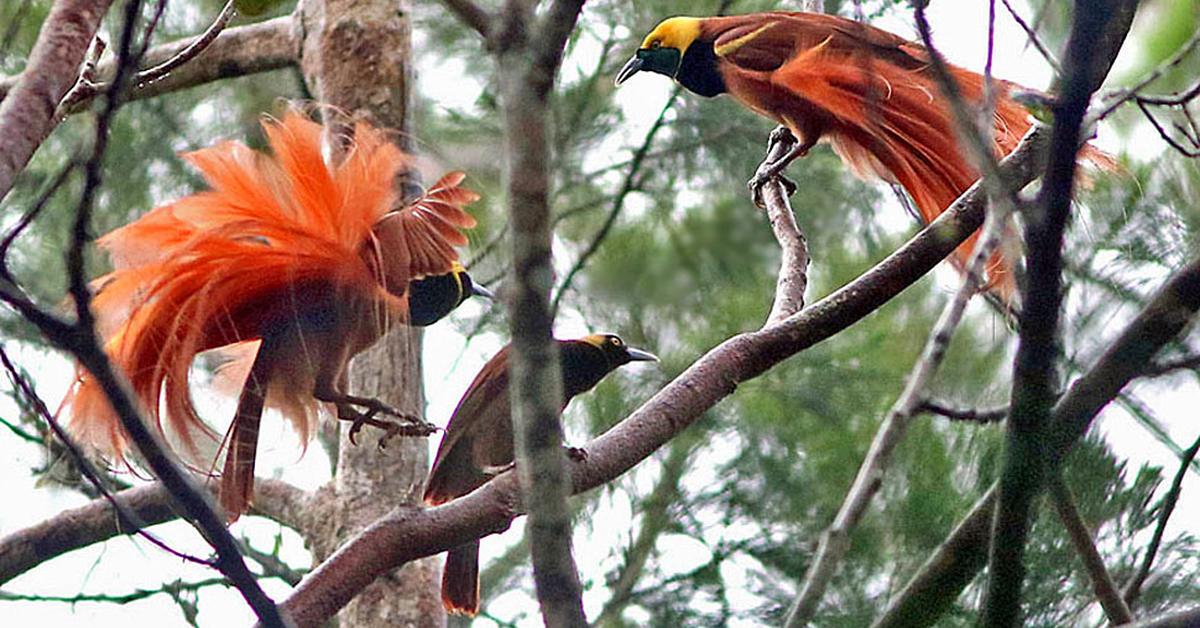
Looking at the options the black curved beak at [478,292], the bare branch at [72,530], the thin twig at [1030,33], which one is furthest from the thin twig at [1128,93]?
the bare branch at [72,530]

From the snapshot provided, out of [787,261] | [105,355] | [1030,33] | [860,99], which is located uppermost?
[860,99]

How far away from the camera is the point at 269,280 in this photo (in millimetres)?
1992

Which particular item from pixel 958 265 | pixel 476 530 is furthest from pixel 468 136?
pixel 476 530

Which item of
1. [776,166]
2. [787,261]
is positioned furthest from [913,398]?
[776,166]

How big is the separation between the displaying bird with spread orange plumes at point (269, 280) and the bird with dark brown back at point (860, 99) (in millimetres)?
607

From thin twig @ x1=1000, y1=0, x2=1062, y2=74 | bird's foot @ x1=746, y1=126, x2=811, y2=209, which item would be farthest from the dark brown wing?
thin twig @ x1=1000, y1=0, x2=1062, y2=74

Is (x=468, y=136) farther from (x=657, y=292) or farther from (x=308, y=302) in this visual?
(x=308, y=302)

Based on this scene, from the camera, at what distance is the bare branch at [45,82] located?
1.17m

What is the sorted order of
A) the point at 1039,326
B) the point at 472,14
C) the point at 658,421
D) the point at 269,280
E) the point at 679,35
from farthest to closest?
the point at 679,35 < the point at 269,280 < the point at 658,421 < the point at 472,14 < the point at 1039,326

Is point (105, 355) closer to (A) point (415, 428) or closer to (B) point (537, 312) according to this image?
(B) point (537, 312)

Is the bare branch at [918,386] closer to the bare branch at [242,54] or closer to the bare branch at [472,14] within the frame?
the bare branch at [472,14]

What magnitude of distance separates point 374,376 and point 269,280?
0.58 metres

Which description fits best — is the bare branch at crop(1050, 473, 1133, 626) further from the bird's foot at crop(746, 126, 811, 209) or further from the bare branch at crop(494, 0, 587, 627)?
the bird's foot at crop(746, 126, 811, 209)

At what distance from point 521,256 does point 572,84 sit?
3.27 metres
